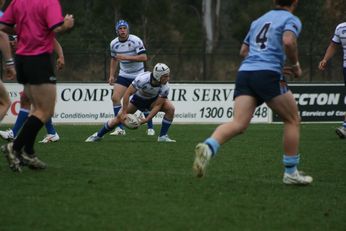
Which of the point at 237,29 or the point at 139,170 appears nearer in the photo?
the point at 139,170

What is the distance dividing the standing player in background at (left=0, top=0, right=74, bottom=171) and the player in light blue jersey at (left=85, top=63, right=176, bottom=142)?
4751mm

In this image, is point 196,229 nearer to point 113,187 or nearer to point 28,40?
point 113,187

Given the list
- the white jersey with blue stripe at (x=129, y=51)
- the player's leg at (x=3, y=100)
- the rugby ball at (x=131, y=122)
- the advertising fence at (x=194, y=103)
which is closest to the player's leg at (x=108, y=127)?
the rugby ball at (x=131, y=122)

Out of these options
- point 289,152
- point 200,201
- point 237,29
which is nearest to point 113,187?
point 200,201

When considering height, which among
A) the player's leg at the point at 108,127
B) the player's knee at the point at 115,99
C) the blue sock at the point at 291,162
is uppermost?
the blue sock at the point at 291,162

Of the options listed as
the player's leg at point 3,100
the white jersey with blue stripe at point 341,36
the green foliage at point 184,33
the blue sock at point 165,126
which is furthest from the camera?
the green foliage at point 184,33

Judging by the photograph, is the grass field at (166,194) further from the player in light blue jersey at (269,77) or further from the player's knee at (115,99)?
the player's knee at (115,99)

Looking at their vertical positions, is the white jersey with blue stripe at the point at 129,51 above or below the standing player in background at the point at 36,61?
below

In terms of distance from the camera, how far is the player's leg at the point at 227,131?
23.9ft

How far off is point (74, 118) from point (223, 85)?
4212 millimetres

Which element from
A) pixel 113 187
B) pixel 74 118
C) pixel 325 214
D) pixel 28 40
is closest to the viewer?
pixel 325 214

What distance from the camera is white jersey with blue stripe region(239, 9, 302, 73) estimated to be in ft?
24.8

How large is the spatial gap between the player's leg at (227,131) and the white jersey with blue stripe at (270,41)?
1.07ft

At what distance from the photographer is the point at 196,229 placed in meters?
5.68
